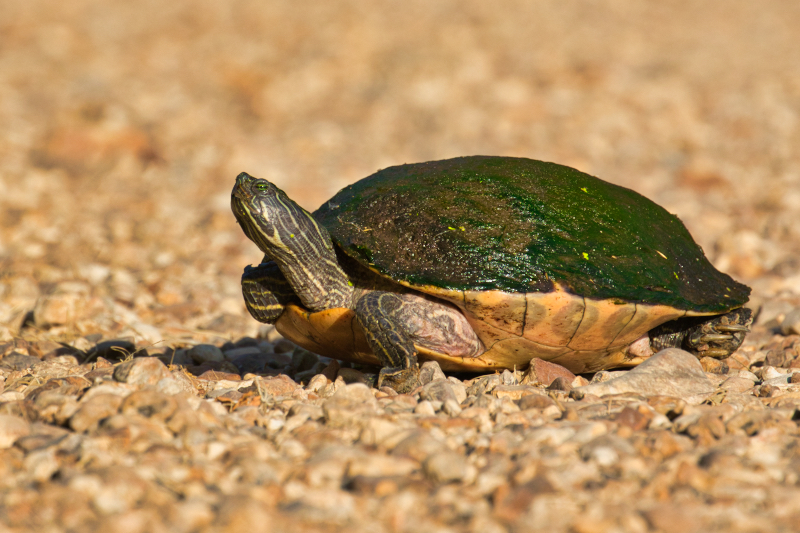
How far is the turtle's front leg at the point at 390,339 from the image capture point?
3.70m

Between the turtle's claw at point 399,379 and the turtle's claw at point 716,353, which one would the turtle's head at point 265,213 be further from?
the turtle's claw at point 716,353

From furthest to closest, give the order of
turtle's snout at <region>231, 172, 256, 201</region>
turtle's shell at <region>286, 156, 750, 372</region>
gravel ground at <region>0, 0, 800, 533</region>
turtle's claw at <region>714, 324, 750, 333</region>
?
1. turtle's claw at <region>714, 324, 750, 333</region>
2. turtle's snout at <region>231, 172, 256, 201</region>
3. turtle's shell at <region>286, 156, 750, 372</region>
4. gravel ground at <region>0, 0, 800, 533</region>

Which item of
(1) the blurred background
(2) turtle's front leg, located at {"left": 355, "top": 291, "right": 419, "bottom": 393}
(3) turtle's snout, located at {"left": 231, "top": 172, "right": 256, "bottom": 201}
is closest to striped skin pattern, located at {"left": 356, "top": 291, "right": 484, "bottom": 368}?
(2) turtle's front leg, located at {"left": 355, "top": 291, "right": 419, "bottom": 393}

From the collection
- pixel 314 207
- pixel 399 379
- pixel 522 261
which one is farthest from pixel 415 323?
pixel 314 207

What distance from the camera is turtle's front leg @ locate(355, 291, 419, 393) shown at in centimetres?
370

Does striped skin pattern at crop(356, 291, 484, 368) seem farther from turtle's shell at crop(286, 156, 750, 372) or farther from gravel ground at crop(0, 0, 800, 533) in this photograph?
gravel ground at crop(0, 0, 800, 533)

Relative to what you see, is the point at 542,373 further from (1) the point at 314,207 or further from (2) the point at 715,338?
(1) the point at 314,207

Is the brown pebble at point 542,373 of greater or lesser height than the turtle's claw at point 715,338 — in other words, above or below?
below

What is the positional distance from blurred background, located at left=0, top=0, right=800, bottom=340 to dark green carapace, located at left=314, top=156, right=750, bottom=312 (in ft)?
7.00

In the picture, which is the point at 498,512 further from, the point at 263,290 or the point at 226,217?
the point at 226,217

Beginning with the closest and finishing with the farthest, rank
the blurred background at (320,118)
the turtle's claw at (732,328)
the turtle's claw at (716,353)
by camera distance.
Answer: the turtle's claw at (732,328) → the turtle's claw at (716,353) → the blurred background at (320,118)

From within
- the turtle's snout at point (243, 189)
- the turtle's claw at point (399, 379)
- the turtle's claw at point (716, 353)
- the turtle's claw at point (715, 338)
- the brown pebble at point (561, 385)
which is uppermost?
the turtle's snout at point (243, 189)

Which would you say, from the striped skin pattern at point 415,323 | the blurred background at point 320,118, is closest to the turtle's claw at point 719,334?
the striped skin pattern at point 415,323

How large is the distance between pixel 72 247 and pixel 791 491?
672 cm
